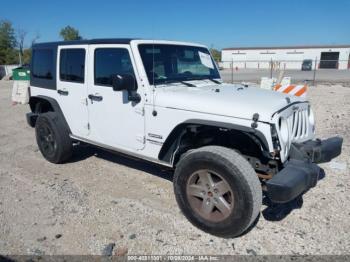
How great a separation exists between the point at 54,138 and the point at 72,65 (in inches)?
50.2

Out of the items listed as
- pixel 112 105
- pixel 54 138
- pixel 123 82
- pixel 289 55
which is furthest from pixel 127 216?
pixel 289 55

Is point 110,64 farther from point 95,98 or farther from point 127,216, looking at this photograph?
point 127,216

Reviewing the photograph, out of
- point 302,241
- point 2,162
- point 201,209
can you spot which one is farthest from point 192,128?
point 2,162

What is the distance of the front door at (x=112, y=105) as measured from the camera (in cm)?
404

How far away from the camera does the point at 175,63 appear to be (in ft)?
14.3

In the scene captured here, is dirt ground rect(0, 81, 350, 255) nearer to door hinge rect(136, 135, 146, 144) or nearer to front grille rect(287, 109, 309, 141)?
door hinge rect(136, 135, 146, 144)

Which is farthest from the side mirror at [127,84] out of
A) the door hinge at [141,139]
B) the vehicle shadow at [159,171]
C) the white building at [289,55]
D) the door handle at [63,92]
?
the white building at [289,55]

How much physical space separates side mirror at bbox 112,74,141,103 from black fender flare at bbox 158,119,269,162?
652mm

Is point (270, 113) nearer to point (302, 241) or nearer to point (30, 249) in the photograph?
point (302, 241)

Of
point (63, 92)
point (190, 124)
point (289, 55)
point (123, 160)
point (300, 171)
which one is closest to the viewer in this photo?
point (300, 171)

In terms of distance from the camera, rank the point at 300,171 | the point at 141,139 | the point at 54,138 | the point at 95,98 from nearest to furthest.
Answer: the point at 300,171
the point at 141,139
the point at 95,98
the point at 54,138

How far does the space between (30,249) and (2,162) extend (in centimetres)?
312

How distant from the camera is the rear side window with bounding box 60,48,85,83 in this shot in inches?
185

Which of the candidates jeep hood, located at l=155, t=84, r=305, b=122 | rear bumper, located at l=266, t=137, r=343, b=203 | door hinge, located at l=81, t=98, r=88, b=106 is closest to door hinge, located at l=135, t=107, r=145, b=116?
jeep hood, located at l=155, t=84, r=305, b=122
